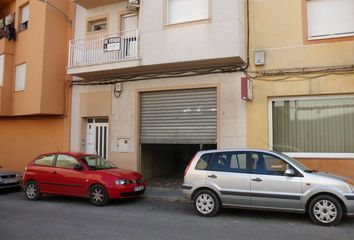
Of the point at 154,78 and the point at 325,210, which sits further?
the point at 154,78

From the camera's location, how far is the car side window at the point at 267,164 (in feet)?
26.9

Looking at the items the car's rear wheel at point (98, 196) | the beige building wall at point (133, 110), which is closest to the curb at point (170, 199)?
the car's rear wheel at point (98, 196)

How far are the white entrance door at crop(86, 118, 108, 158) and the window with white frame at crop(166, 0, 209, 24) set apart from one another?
5.07m

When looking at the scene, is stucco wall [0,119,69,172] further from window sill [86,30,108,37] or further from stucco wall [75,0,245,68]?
stucco wall [75,0,245,68]

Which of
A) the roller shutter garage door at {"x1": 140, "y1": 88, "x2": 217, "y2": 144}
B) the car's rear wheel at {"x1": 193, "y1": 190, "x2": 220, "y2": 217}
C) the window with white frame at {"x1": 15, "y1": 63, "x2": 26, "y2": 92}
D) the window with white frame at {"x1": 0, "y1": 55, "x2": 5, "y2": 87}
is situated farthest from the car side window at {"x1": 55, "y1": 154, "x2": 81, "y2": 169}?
the window with white frame at {"x1": 0, "y1": 55, "x2": 5, "y2": 87}

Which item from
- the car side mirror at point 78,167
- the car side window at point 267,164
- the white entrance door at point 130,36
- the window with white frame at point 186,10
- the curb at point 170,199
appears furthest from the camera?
the white entrance door at point 130,36

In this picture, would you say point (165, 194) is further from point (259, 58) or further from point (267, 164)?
point (259, 58)

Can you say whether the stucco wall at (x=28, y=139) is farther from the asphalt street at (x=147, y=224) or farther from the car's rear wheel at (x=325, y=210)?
the car's rear wheel at (x=325, y=210)

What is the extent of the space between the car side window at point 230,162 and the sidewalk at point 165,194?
7.88 ft

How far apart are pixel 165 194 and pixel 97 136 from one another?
4.91m

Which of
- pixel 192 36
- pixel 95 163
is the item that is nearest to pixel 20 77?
pixel 95 163

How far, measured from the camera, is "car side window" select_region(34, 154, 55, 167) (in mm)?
11258

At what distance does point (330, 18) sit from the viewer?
11516 mm

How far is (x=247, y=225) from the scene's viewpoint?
779cm
